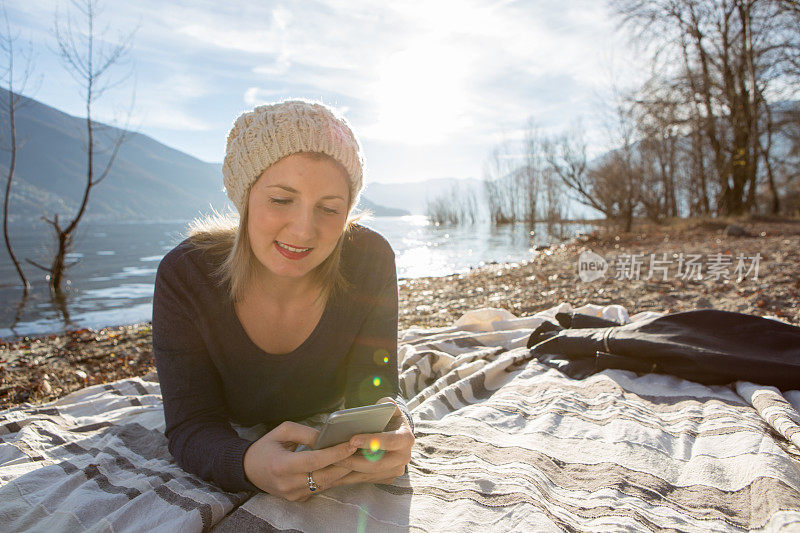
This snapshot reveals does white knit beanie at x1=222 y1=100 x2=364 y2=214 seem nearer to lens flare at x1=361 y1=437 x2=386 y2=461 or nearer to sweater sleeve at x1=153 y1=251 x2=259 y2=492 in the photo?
sweater sleeve at x1=153 y1=251 x2=259 y2=492

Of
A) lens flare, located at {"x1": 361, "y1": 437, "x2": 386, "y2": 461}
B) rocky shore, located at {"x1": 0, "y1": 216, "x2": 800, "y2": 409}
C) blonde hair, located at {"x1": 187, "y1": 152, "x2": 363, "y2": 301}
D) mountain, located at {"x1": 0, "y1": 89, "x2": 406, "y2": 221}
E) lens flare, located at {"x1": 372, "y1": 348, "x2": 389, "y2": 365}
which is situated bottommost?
rocky shore, located at {"x1": 0, "y1": 216, "x2": 800, "y2": 409}

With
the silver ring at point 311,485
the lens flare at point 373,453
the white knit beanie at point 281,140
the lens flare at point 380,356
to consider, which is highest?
the white knit beanie at point 281,140

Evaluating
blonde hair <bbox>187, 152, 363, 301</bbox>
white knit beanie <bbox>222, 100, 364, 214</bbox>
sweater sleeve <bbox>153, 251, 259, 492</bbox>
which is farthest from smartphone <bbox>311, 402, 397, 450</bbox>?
white knit beanie <bbox>222, 100, 364, 214</bbox>

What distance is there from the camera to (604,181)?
17.6m

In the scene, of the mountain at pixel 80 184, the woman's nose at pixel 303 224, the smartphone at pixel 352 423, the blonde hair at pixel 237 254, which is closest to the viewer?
the smartphone at pixel 352 423

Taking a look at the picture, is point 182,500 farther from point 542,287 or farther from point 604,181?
point 604,181

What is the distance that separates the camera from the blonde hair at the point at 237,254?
5.63 feet

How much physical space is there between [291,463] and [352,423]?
20 centimetres

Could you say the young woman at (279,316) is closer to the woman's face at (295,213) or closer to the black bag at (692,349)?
the woman's face at (295,213)

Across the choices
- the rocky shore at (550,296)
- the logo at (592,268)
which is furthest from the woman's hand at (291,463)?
the logo at (592,268)

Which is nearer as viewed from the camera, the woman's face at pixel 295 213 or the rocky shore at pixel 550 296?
the woman's face at pixel 295 213

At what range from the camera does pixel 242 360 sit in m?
1.74

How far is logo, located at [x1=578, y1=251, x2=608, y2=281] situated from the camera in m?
7.36

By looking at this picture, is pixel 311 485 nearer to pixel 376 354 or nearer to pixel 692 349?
pixel 376 354
